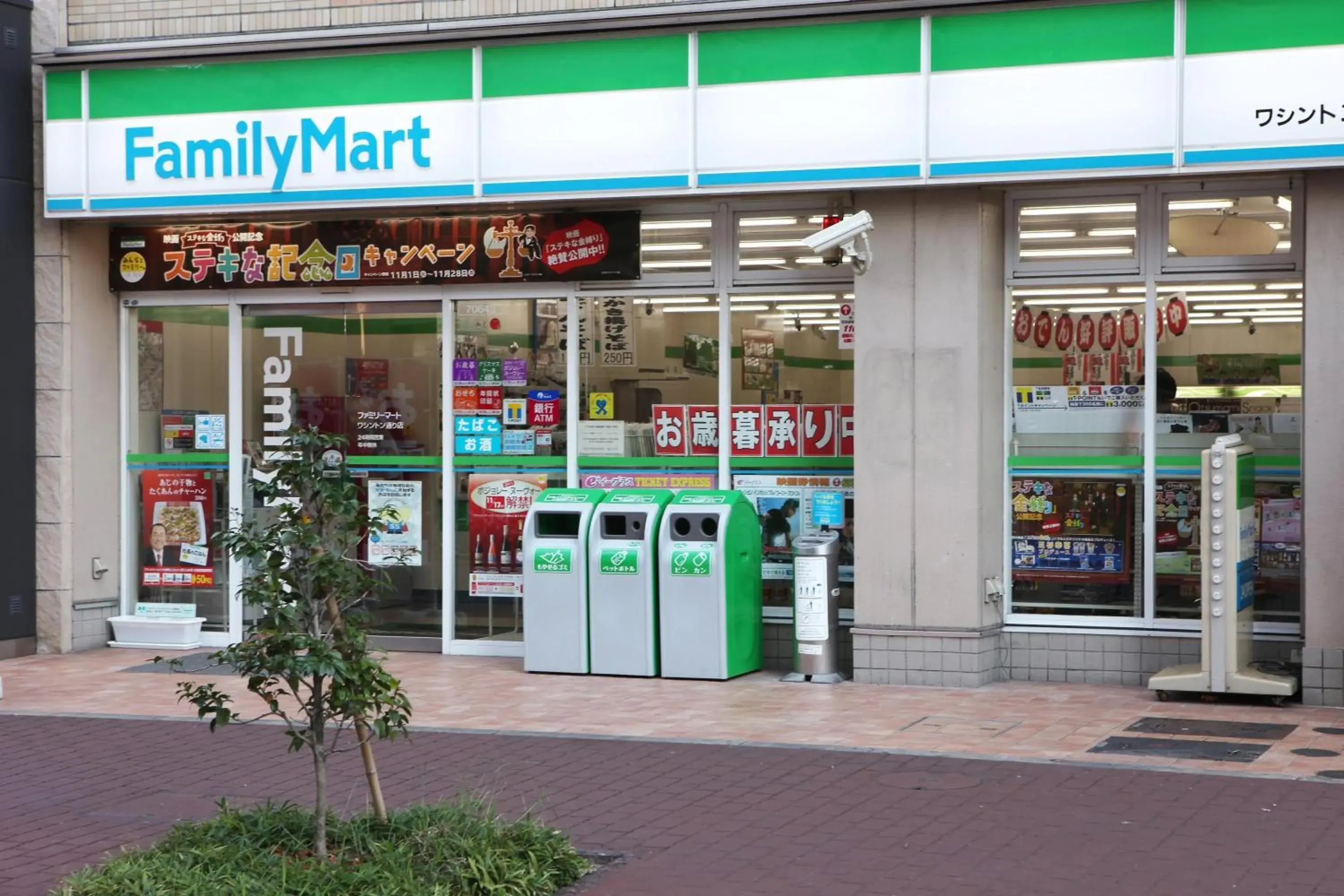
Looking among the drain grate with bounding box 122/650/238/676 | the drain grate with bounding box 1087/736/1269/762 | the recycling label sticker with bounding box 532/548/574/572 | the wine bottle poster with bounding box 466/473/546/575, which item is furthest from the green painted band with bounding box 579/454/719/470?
the drain grate with bounding box 1087/736/1269/762

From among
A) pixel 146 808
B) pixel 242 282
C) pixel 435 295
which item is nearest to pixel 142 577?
pixel 242 282

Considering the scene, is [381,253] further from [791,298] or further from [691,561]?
[691,561]

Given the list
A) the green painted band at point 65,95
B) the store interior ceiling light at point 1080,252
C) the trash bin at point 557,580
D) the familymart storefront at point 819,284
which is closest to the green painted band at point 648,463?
the familymart storefront at point 819,284

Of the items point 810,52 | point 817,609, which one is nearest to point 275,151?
point 810,52

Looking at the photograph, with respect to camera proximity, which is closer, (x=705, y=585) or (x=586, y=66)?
(x=705, y=585)

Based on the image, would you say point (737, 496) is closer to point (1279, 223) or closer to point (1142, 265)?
point (1142, 265)

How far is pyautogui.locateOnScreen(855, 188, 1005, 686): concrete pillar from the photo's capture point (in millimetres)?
11148

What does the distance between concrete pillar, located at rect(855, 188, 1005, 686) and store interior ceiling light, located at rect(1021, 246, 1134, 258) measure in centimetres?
27

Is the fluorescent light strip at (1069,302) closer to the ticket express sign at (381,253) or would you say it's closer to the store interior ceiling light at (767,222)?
the store interior ceiling light at (767,222)

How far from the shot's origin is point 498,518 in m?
12.9

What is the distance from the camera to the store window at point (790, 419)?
1204 cm

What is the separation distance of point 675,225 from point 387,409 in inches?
112

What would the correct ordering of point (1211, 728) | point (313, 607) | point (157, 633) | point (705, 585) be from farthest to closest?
point (157, 633) < point (705, 585) < point (1211, 728) < point (313, 607)

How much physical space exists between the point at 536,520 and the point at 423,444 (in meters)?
1.75
